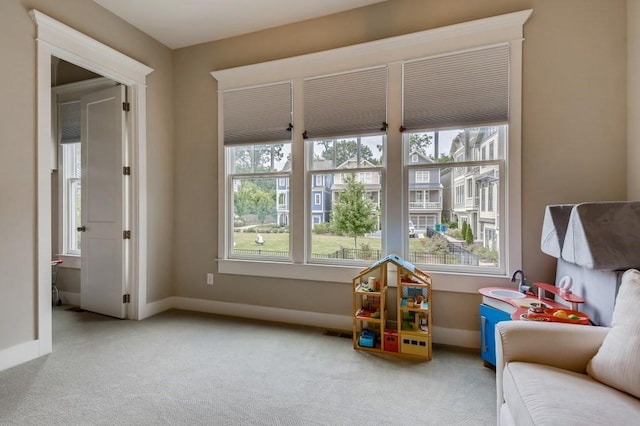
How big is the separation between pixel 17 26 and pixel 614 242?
404 cm

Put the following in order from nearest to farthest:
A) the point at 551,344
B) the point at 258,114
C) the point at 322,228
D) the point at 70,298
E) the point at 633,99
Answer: the point at 551,344 → the point at 633,99 → the point at 322,228 → the point at 258,114 → the point at 70,298

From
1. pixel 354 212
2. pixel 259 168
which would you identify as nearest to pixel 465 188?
pixel 354 212

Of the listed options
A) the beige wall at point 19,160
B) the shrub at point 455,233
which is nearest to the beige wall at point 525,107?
the beige wall at point 19,160

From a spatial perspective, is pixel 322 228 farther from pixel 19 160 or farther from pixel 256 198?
pixel 19 160

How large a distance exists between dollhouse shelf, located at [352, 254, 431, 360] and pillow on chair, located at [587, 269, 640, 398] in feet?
3.64

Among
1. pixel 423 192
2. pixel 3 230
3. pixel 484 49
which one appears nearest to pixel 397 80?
pixel 484 49

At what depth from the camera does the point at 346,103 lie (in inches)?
113

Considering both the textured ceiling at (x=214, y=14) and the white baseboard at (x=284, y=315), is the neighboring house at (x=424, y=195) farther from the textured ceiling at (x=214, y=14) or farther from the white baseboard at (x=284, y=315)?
the textured ceiling at (x=214, y=14)

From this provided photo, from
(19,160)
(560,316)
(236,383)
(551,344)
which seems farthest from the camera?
(19,160)

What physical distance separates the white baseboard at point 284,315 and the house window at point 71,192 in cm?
160

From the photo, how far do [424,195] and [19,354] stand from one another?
3340 millimetres

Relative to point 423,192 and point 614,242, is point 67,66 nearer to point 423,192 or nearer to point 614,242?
point 423,192

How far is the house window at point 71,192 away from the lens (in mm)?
3898

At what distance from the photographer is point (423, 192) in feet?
8.91
